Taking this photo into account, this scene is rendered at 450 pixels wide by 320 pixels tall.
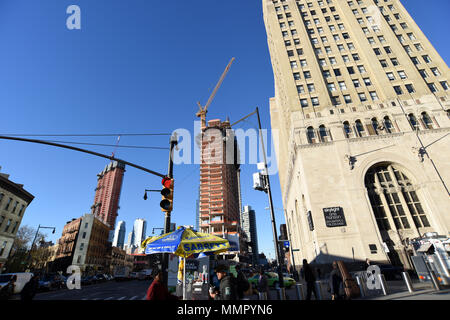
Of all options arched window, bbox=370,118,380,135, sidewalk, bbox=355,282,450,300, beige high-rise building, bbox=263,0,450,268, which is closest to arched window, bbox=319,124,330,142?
beige high-rise building, bbox=263,0,450,268

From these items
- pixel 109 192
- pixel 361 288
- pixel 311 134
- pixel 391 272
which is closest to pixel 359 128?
pixel 311 134

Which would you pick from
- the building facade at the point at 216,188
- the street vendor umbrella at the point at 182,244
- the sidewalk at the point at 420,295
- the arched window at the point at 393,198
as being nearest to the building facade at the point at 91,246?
the building facade at the point at 216,188

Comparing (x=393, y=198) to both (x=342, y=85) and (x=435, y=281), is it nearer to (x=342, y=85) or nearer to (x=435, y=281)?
(x=435, y=281)

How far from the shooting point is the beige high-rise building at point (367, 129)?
77.3 feet

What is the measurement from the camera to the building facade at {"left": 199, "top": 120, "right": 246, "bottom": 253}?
9806 cm

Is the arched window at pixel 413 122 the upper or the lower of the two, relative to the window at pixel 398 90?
lower

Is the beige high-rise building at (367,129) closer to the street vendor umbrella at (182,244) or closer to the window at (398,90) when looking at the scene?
the window at (398,90)

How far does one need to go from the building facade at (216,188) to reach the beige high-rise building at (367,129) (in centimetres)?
5270

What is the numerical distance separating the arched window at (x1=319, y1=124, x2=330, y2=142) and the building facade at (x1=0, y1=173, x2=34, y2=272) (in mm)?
54344

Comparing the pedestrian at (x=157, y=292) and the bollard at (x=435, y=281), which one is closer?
the pedestrian at (x=157, y=292)
